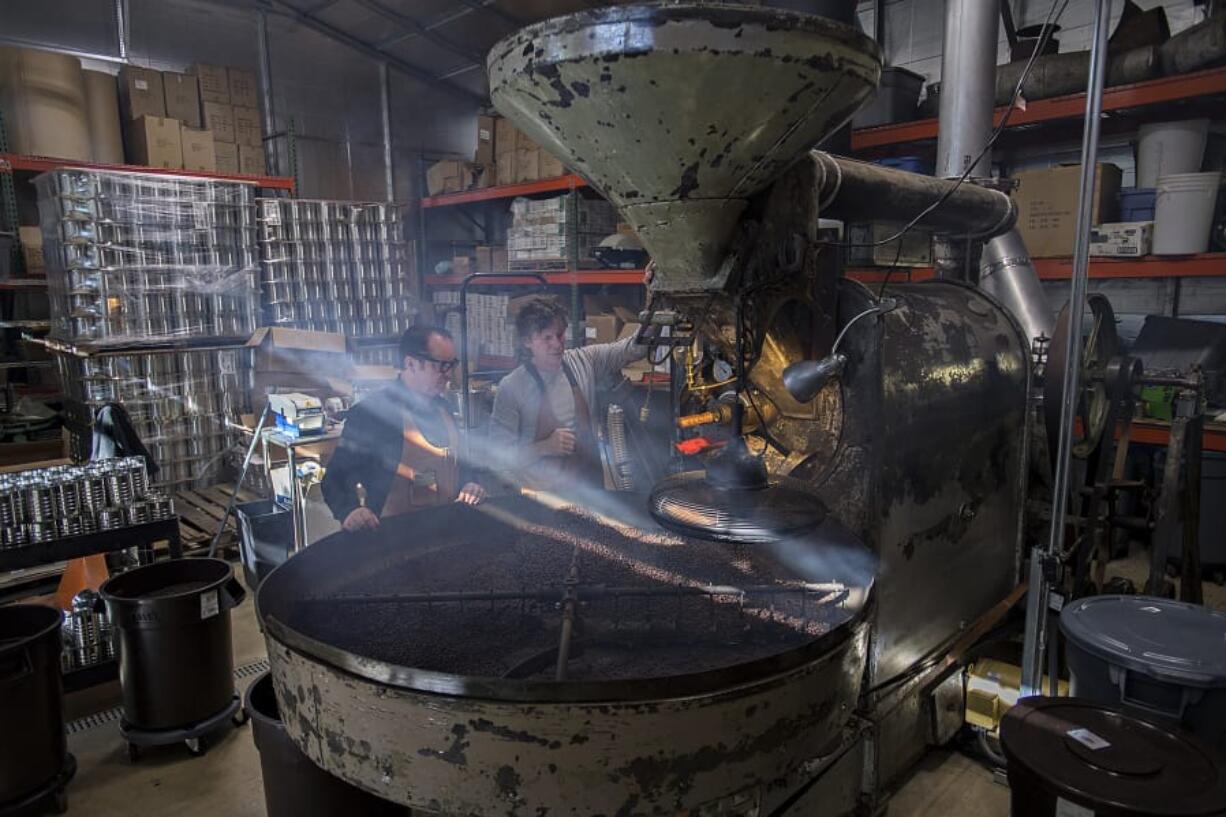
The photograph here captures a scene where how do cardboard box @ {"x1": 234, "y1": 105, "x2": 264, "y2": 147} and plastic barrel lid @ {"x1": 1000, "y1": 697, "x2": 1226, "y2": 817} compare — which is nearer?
plastic barrel lid @ {"x1": 1000, "y1": 697, "x2": 1226, "y2": 817}

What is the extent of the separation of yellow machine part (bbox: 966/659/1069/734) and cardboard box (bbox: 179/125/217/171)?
712 cm

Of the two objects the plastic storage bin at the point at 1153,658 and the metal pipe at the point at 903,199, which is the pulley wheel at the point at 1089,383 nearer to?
the metal pipe at the point at 903,199

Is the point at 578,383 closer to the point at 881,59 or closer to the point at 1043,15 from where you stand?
the point at 881,59

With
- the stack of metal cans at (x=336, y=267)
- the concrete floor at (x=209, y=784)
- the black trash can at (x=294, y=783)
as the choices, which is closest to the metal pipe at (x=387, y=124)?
the stack of metal cans at (x=336, y=267)

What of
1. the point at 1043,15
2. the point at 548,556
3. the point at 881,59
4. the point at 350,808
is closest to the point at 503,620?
the point at 548,556

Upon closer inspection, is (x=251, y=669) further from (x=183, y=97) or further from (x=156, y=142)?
(x=183, y=97)

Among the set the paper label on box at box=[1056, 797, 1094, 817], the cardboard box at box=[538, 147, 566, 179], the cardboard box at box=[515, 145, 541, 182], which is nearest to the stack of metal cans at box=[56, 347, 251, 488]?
the cardboard box at box=[515, 145, 541, 182]

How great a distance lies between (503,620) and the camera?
1733 millimetres

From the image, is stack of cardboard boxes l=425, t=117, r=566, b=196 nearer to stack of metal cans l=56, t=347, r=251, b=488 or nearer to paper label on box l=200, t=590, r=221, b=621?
stack of metal cans l=56, t=347, r=251, b=488

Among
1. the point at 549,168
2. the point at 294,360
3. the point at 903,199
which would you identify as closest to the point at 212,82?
the point at 294,360

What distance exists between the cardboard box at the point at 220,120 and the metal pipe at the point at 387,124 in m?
1.92

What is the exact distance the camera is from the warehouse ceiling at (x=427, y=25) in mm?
7191

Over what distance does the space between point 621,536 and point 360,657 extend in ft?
3.29

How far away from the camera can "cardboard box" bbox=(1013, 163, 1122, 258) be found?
4223mm
